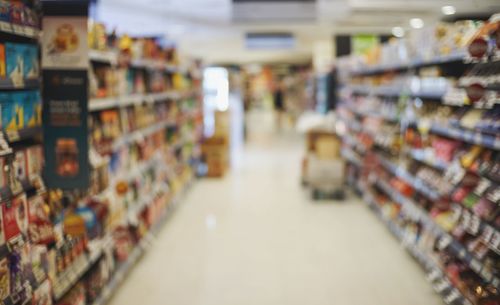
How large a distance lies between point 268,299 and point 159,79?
126 inches

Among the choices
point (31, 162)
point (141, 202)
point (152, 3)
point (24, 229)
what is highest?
point (152, 3)

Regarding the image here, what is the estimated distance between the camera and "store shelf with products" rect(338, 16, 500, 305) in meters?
3.19

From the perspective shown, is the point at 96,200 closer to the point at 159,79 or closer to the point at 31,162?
the point at 31,162

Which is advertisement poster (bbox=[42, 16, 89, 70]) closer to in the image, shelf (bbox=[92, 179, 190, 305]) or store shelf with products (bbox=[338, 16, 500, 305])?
shelf (bbox=[92, 179, 190, 305])

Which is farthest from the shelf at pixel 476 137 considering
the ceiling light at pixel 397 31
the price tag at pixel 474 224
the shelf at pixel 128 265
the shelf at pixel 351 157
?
the ceiling light at pixel 397 31

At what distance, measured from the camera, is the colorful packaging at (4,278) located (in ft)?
7.85

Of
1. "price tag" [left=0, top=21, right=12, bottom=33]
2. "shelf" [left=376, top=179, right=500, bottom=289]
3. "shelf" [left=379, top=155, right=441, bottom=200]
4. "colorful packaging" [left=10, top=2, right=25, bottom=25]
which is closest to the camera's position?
"price tag" [left=0, top=21, right=12, bottom=33]

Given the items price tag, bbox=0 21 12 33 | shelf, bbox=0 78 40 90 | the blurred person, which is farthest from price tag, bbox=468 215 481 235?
the blurred person

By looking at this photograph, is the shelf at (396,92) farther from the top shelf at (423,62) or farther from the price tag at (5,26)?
the price tag at (5,26)

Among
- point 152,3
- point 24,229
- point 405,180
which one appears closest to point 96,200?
point 24,229

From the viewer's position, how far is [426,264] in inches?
174

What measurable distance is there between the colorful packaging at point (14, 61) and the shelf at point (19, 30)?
A: 7 cm

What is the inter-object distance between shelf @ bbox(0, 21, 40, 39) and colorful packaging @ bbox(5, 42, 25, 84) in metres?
0.07

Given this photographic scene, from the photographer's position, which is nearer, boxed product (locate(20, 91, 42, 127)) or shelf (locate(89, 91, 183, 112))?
boxed product (locate(20, 91, 42, 127))
